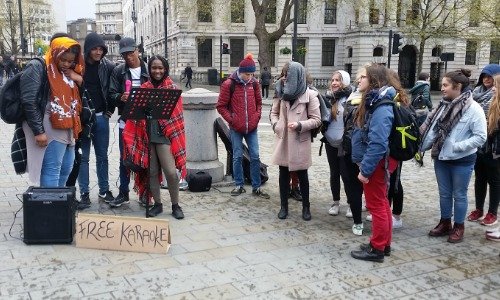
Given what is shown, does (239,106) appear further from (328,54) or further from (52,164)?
(328,54)

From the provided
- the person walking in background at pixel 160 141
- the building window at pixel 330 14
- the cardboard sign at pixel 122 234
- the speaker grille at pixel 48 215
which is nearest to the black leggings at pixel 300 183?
the person walking in background at pixel 160 141

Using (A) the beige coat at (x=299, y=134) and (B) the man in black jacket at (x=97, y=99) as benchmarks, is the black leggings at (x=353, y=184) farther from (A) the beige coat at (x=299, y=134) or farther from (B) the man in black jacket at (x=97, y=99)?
(B) the man in black jacket at (x=97, y=99)

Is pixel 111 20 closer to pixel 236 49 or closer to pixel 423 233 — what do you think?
pixel 236 49

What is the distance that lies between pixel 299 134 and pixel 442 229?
1897 mm

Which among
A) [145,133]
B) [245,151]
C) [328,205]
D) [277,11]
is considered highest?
[277,11]

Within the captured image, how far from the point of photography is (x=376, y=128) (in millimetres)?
4109

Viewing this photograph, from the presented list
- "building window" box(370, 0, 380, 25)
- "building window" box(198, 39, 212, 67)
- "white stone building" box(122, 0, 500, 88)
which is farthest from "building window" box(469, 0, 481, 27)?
"building window" box(198, 39, 212, 67)

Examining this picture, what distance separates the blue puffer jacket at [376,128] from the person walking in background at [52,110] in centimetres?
297

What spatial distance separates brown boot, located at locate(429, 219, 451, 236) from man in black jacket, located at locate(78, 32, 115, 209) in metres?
3.96

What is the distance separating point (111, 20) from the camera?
135000 mm

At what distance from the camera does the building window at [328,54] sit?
153 ft

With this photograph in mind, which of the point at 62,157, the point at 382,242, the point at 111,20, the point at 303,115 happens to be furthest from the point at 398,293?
the point at 111,20

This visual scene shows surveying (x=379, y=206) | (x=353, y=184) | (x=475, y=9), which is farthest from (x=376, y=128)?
(x=475, y=9)

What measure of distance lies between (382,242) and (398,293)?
27.6 inches
